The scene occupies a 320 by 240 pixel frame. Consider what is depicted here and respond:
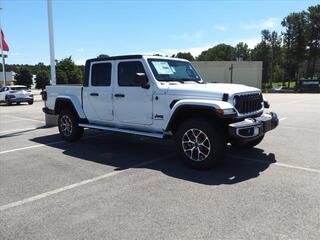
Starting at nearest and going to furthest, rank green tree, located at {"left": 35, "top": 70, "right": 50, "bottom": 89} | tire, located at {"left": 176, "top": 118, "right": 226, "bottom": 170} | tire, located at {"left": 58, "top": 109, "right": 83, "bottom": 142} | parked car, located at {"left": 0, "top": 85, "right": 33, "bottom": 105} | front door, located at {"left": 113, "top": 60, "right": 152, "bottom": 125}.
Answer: tire, located at {"left": 176, "top": 118, "right": 226, "bottom": 170} < front door, located at {"left": 113, "top": 60, "right": 152, "bottom": 125} < tire, located at {"left": 58, "top": 109, "right": 83, "bottom": 142} < parked car, located at {"left": 0, "top": 85, "right": 33, "bottom": 105} < green tree, located at {"left": 35, "top": 70, "right": 50, "bottom": 89}

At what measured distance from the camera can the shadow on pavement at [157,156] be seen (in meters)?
6.03

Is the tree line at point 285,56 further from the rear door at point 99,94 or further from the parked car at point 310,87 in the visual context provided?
the rear door at point 99,94

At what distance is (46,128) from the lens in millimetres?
12031

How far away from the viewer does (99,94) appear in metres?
8.30

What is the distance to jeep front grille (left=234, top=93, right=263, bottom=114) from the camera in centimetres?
Result: 639

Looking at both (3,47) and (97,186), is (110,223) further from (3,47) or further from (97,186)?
(3,47)

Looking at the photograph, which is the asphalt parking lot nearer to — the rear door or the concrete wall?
the rear door

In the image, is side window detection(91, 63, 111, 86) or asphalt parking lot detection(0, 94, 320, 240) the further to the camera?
side window detection(91, 63, 111, 86)

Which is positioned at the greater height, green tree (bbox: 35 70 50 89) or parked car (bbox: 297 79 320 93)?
green tree (bbox: 35 70 50 89)

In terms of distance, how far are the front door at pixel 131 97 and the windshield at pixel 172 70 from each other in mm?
292

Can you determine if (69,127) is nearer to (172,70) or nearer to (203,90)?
(172,70)

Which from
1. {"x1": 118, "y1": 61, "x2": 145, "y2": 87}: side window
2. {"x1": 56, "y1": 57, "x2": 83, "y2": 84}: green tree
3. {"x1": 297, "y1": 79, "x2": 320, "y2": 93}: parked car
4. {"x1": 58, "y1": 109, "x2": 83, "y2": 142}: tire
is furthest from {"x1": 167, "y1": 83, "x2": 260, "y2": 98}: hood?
{"x1": 297, "y1": 79, "x2": 320, "y2": 93}: parked car

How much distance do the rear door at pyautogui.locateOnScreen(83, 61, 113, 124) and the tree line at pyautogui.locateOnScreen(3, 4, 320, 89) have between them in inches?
1531

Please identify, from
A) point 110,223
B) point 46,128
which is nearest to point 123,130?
point 110,223
